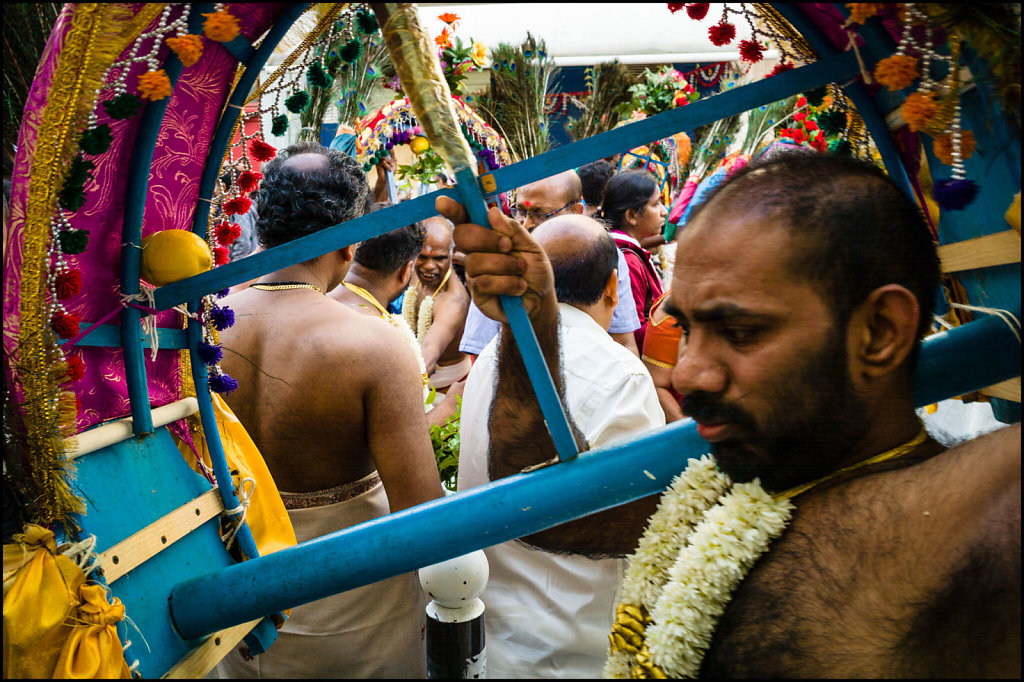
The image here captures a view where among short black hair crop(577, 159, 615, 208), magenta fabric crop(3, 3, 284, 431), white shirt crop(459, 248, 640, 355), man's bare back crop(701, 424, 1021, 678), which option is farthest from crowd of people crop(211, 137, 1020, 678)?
short black hair crop(577, 159, 615, 208)

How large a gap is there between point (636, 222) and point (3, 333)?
372 centimetres

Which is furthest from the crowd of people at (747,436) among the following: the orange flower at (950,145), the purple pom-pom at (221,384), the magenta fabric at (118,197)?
the magenta fabric at (118,197)

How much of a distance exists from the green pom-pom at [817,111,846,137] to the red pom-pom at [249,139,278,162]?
1167 mm

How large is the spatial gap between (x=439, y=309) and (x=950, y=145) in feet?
11.9

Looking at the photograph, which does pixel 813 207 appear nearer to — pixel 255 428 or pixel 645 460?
pixel 645 460

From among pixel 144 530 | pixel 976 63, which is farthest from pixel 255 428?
pixel 976 63

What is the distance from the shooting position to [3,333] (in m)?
1.14

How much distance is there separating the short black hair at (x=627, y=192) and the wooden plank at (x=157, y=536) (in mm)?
3243

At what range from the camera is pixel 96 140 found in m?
1.14

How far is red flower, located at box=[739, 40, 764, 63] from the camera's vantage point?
1.46m

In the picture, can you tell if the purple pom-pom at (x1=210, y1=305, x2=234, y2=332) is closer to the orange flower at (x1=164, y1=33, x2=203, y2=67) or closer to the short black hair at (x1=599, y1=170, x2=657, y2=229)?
the orange flower at (x1=164, y1=33, x2=203, y2=67)

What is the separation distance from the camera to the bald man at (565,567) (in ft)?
7.20

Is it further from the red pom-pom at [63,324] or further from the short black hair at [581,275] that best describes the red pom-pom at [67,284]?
the short black hair at [581,275]

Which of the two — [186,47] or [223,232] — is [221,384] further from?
[186,47]
